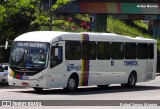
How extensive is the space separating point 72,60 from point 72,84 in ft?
3.58

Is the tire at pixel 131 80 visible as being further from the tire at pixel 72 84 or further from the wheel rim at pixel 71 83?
the wheel rim at pixel 71 83

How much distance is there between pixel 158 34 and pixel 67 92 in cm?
3353

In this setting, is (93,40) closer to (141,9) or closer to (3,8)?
(3,8)

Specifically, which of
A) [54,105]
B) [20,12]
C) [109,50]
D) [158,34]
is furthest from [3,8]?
[158,34]

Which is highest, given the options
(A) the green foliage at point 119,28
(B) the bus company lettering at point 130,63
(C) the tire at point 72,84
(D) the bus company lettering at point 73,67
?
(A) the green foliage at point 119,28

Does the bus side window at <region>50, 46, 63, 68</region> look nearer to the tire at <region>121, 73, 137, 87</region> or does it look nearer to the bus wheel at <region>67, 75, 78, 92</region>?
the bus wheel at <region>67, 75, 78, 92</region>

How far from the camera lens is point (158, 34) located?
55844mm

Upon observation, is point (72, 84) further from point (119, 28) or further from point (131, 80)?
point (119, 28)

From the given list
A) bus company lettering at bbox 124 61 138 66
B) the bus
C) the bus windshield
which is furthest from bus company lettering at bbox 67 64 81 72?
bus company lettering at bbox 124 61 138 66

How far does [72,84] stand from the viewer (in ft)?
78.5

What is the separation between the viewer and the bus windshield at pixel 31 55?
22.5 meters

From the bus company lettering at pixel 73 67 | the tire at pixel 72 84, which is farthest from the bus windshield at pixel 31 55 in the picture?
the tire at pixel 72 84

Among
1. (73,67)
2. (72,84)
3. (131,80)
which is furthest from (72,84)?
(131,80)

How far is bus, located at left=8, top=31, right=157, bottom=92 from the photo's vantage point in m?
22.6
